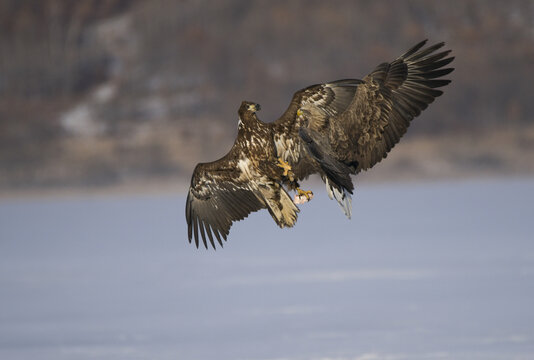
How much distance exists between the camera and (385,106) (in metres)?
8.77

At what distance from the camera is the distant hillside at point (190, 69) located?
30281mm

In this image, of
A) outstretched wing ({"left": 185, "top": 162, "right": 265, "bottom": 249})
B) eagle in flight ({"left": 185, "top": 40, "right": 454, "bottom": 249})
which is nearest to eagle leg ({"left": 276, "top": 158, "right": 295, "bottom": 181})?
eagle in flight ({"left": 185, "top": 40, "right": 454, "bottom": 249})

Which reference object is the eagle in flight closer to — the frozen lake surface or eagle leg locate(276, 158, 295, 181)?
eagle leg locate(276, 158, 295, 181)

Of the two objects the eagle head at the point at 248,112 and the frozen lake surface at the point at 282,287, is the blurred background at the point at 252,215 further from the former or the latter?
the eagle head at the point at 248,112

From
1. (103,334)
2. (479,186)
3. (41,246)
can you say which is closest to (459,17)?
(479,186)

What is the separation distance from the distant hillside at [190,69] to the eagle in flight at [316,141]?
1970 centimetres

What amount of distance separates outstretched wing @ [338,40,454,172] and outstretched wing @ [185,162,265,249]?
903 mm

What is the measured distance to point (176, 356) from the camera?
10.5 metres

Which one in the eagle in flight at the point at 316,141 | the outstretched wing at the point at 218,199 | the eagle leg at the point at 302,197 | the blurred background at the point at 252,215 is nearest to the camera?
the eagle leg at the point at 302,197

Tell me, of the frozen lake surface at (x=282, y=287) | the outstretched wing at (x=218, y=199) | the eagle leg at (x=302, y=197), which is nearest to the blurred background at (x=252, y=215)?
the frozen lake surface at (x=282, y=287)

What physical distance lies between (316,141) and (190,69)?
2756 cm

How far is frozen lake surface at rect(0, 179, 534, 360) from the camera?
10859mm

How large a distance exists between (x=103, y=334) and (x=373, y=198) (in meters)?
13.3

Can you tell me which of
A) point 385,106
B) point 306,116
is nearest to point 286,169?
point 306,116
